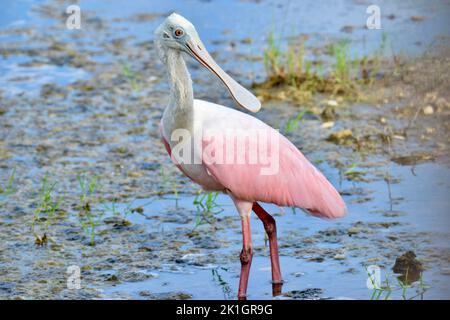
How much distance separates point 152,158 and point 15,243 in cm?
198

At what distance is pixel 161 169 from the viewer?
29.9 feet

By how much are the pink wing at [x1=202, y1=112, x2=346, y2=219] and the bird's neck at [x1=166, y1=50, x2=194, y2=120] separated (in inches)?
8.7

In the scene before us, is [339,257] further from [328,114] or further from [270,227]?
[328,114]

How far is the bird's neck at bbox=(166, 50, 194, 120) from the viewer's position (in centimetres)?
686

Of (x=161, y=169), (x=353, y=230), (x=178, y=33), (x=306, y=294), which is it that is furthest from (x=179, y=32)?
(x=161, y=169)

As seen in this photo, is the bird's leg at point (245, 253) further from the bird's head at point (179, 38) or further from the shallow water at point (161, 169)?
the bird's head at point (179, 38)

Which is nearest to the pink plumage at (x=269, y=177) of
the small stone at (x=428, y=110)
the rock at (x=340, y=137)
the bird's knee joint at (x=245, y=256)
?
the bird's knee joint at (x=245, y=256)

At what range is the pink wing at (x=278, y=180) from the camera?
6.91m

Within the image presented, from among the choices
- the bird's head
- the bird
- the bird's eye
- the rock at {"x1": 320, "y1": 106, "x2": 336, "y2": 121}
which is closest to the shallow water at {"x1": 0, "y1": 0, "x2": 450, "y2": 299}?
the rock at {"x1": 320, "y1": 106, "x2": 336, "y2": 121}

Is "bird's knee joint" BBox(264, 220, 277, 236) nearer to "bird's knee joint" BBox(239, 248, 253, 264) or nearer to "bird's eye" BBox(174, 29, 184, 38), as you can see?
"bird's knee joint" BBox(239, 248, 253, 264)

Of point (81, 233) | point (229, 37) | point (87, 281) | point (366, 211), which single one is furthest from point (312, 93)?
point (87, 281)

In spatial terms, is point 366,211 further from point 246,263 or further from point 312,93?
point 312,93

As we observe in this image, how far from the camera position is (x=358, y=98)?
1058 cm

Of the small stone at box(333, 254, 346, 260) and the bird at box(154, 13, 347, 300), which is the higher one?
the bird at box(154, 13, 347, 300)
